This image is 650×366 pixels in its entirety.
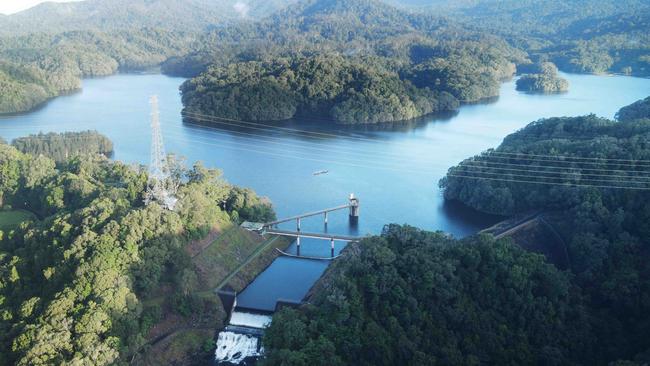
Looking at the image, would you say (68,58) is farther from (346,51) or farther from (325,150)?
(325,150)

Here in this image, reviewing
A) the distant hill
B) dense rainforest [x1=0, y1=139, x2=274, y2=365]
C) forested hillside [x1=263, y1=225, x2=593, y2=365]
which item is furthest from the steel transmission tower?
the distant hill

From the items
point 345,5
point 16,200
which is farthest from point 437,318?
point 345,5

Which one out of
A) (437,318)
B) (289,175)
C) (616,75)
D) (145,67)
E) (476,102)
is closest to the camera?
(437,318)

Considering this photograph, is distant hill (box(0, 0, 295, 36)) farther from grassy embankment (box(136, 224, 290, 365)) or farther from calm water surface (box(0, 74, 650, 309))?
grassy embankment (box(136, 224, 290, 365))

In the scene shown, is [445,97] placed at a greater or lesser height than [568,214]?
greater

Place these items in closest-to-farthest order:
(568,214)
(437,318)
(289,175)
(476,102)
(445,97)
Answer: (437,318) < (568,214) < (289,175) < (445,97) < (476,102)

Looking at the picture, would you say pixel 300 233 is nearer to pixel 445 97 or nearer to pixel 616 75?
pixel 445 97

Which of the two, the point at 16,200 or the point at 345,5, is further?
the point at 345,5
